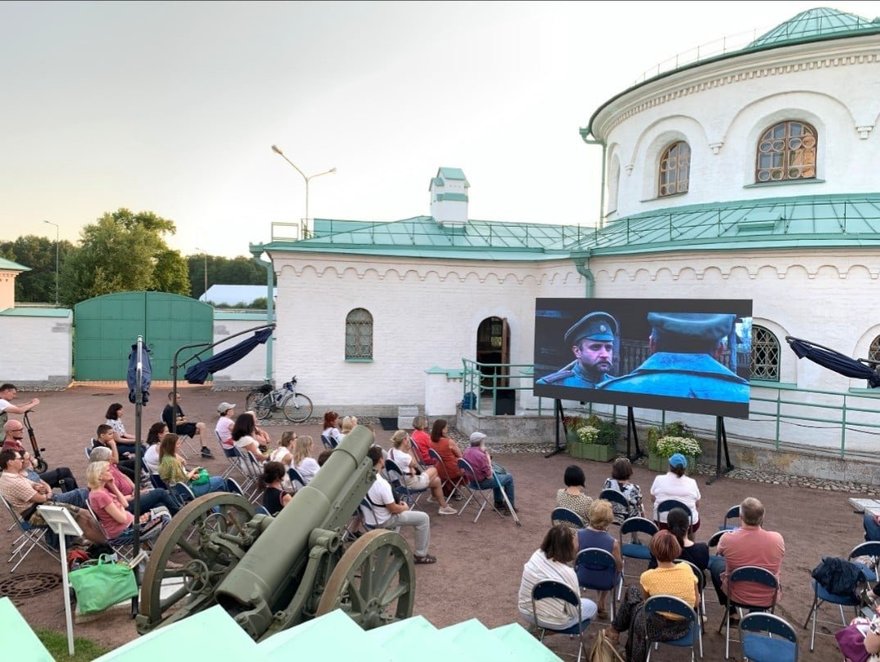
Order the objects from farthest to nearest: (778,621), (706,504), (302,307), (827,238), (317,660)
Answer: (302,307)
(827,238)
(706,504)
(778,621)
(317,660)

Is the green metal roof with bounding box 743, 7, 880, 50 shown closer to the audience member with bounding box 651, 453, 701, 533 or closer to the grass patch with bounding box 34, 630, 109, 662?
the audience member with bounding box 651, 453, 701, 533

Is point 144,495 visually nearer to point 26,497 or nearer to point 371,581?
point 26,497

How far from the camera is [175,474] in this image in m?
7.99

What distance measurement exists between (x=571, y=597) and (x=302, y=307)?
12558 mm

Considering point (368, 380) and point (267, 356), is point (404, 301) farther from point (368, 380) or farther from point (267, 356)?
point (267, 356)

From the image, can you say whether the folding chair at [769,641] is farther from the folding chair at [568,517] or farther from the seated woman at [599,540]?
the folding chair at [568,517]

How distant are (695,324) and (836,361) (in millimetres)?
2307

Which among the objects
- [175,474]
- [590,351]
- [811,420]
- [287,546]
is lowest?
[175,474]

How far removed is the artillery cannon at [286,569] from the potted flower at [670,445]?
315 inches

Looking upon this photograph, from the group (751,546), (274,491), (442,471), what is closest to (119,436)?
(274,491)

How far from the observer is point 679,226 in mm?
14797

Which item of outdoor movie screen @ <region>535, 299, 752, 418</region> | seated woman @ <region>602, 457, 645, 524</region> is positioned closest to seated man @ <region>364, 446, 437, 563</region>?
seated woman @ <region>602, 457, 645, 524</region>

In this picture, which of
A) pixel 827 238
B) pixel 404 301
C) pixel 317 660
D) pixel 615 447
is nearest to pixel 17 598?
pixel 317 660

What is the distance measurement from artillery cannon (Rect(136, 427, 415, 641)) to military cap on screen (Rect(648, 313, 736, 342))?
8099mm
